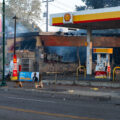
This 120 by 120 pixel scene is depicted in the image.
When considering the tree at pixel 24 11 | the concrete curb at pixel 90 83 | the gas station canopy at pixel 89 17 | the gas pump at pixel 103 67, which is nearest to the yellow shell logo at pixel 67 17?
the gas station canopy at pixel 89 17

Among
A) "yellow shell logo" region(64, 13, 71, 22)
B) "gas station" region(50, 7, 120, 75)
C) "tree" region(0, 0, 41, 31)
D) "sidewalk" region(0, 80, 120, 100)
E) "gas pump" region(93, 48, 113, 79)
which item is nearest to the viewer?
"sidewalk" region(0, 80, 120, 100)

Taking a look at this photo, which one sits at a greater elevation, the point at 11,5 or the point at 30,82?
the point at 11,5

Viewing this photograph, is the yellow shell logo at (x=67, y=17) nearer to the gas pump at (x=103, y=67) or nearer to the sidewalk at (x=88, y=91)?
the gas pump at (x=103, y=67)

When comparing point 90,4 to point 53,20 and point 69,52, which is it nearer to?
point 69,52

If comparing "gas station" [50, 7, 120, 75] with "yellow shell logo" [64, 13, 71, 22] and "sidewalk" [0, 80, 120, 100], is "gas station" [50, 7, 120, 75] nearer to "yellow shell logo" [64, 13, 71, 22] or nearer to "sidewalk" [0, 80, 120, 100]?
"yellow shell logo" [64, 13, 71, 22]

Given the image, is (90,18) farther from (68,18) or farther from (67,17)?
(67,17)

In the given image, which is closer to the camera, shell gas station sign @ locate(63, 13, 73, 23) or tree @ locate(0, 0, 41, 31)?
shell gas station sign @ locate(63, 13, 73, 23)

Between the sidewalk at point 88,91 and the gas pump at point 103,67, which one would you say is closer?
the sidewalk at point 88,91

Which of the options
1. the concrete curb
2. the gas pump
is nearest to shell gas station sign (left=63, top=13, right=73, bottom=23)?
the gas pump

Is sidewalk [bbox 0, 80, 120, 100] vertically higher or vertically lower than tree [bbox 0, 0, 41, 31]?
lower

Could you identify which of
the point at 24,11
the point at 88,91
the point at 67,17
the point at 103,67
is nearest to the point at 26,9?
the point at 24,11

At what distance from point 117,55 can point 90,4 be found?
1263 inches

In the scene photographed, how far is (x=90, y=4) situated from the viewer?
7394 cm

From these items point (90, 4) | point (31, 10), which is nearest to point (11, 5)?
point (31, 10)
